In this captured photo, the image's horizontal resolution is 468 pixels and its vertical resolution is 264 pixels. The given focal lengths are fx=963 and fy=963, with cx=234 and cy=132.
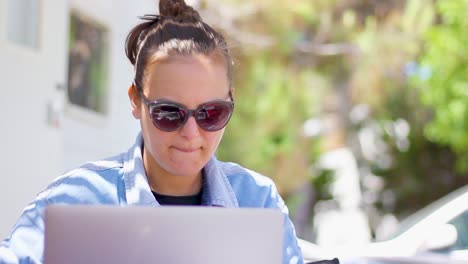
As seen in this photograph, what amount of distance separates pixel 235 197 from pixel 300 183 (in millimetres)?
14292

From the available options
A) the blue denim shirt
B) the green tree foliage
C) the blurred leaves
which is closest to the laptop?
the blue denim shirt

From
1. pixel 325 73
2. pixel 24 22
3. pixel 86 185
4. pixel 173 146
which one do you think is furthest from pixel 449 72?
pixel 86 185

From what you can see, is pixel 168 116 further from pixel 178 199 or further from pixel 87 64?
pixel 87 64

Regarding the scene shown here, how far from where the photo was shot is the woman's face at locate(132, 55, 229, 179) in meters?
2.00

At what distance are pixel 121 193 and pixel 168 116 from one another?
0.65 ft

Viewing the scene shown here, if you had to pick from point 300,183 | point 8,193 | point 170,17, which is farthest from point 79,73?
point 300,183

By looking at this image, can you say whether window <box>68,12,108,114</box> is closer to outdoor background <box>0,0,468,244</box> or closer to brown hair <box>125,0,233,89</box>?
outdoor background <box>0,0,468,244</box>

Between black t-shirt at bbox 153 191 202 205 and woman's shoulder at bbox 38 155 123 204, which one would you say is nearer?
woman's shoulder at bbox 38 155 123 204

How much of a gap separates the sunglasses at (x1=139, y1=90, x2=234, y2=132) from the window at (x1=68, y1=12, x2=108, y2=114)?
4.60 metres

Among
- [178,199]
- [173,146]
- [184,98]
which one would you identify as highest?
[184,98]

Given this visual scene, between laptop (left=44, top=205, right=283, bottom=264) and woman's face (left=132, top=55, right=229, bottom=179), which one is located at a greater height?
woman's face (left=132, top=55, right=229, bottom=179)

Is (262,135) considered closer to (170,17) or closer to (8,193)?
(8,193)

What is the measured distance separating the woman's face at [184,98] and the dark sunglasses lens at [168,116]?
0.05 ft

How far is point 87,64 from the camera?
684cm
